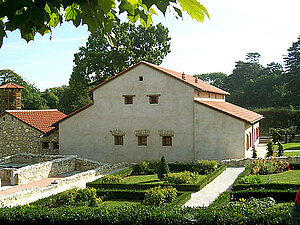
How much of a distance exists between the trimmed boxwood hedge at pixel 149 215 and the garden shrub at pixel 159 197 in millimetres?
3498

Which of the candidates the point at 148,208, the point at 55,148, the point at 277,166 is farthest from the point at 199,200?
the point at 55,148

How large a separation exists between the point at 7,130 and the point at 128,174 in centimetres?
1375

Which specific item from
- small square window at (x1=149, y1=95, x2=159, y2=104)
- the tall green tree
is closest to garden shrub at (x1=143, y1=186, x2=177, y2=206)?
small square window at (x1=149, y1=95, x2=159, y2=104)

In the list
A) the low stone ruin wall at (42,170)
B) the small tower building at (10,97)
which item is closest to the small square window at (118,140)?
the low stone ruin wall at (42,170)

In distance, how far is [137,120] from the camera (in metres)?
26.9

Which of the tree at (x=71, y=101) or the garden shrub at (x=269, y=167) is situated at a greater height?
the tree at (x=71, y=101)

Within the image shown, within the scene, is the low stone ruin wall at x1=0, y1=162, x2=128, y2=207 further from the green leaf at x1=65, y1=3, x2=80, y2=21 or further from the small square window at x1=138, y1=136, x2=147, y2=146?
the green leaf at x1=65, y1=3, x2=80, y2=21

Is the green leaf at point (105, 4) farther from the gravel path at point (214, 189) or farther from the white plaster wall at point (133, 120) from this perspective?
the white plaster wall at point (133, 120)

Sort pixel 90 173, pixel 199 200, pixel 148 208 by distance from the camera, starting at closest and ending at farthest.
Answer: pixel 148 208, pixel 199 200, pixel 90 173

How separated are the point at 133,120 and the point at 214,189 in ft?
36.9

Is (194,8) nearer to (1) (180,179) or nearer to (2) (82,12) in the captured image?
(2) (82,12)

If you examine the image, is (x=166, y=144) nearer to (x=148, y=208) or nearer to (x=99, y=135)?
(x=99, y=135)

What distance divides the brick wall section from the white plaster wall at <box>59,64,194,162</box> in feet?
7.55

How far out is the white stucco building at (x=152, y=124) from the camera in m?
24.4
